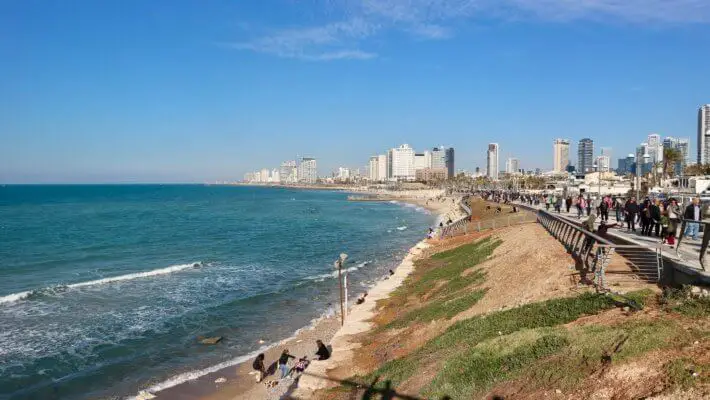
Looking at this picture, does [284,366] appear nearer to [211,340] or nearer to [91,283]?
[211,340]

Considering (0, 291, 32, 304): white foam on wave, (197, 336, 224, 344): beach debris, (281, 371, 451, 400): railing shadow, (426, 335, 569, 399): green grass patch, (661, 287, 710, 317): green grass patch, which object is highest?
(661, 287, 710, 317): green grass patch

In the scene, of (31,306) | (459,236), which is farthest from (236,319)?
(459,236)

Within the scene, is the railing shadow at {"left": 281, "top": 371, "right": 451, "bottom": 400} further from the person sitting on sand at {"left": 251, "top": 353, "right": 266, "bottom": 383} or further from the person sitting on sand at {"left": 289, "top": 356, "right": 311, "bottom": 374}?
the person sitting on sand at {"left": 251, "top": 353, "right": 266, "bottom": 383}

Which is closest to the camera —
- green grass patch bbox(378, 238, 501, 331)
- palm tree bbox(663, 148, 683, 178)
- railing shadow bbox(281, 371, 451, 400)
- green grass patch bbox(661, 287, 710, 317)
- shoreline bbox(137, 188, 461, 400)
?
green grass patch bbox(661, 287, 710, 317)

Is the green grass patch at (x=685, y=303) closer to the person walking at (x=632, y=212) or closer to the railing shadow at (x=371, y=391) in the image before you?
the railing shadow at (x=371, y=391)

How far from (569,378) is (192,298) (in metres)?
22.0

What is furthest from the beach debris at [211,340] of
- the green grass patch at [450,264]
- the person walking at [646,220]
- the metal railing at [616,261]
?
the person walking at [646,220]

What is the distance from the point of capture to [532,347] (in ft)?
32.8

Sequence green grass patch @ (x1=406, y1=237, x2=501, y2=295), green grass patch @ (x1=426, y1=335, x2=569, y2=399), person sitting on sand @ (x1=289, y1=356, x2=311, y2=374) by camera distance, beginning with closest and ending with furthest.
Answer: green grass patch @ (x1=426, y1=335, x2=569, y2=399) → person sitting on sand @ (x1=289, y1=356, x2=311, y2=374) → green grass patch @ (x1=406, y1=237, x2=501, y2=295)

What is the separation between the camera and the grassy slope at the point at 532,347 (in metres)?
Answer: 8.58

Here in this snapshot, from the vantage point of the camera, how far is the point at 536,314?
12016 millimetres

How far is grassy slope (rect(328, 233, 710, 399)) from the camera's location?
28.1ft

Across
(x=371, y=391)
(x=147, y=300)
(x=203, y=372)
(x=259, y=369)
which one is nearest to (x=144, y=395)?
(x=203, y=372)

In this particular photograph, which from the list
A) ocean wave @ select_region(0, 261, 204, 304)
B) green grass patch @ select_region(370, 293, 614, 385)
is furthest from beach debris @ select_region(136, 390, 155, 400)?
ocean wave @ select_region(0, 261, 204, 304)
